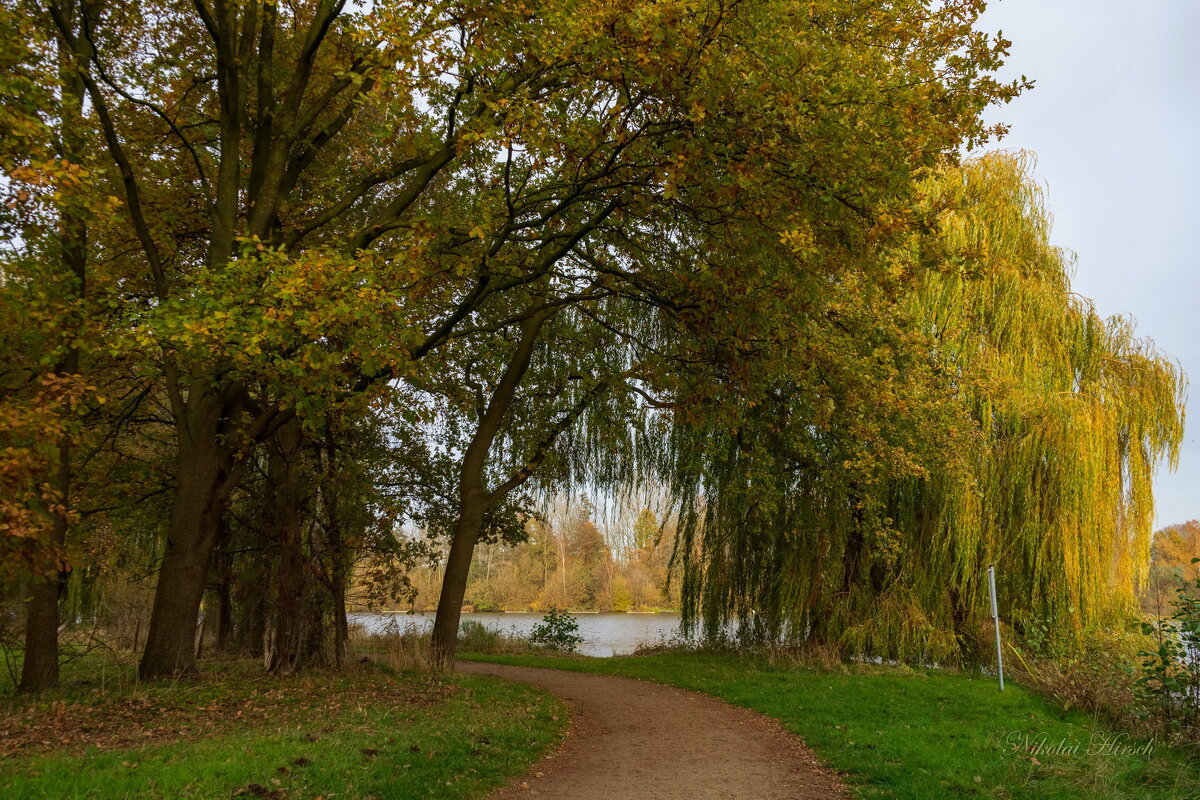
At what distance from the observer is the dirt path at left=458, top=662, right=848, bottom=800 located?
6492 millimetres

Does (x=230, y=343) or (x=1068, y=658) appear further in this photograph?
(x=1068, y=658)

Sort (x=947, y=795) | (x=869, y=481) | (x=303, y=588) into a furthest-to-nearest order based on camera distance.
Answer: (x=869, y=481)
(x=303, y=588)
(x=947, y=795)

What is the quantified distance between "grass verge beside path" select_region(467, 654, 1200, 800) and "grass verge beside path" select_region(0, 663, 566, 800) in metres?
3.08

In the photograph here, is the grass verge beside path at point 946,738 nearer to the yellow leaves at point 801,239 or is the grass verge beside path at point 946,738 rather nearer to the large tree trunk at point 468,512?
the large tree trunk at point 468,512

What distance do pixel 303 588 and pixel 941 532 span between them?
11.1m

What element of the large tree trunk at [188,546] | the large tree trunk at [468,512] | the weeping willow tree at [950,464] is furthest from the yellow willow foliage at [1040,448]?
the large tree trunk at [188,546]

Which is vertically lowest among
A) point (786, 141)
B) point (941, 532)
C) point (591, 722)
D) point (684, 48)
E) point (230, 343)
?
point (591, 722)

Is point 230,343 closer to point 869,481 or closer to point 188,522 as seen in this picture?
point 188,522

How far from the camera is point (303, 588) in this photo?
1145 centimetres

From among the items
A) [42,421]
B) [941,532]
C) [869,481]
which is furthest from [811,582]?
[42,421]

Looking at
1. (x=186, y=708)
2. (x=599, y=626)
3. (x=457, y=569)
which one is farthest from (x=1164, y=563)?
(x=599, y=626)

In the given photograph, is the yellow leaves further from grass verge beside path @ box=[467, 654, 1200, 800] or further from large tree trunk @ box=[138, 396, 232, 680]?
large tree trunk @ box=[138, 396, 232, 680]

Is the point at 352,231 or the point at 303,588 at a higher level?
the point at 352,231

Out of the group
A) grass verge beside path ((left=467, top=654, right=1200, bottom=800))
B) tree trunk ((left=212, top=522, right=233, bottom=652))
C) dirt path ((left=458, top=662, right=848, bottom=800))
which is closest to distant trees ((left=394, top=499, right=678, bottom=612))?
tree trunk ((left=212, top=522, right=233, bottom=652))
